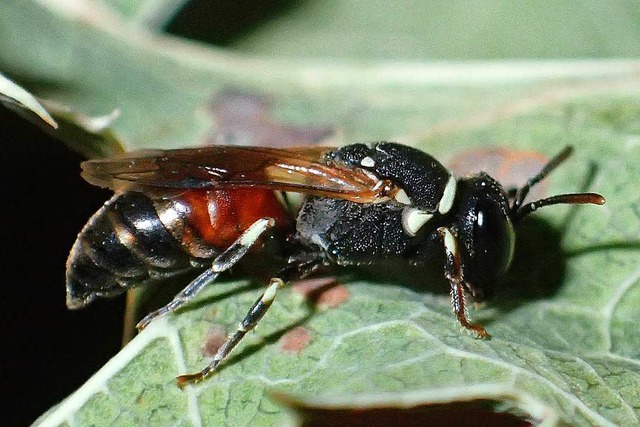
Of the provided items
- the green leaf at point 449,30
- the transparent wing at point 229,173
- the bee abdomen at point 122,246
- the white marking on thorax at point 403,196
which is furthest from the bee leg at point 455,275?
the green leaf at point 449,30

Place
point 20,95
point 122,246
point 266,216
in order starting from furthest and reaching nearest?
point 266,216 → point 122,246 → point 20,95

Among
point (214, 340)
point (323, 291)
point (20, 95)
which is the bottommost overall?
point (323, 291)

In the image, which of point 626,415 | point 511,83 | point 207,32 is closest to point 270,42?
point 207,32

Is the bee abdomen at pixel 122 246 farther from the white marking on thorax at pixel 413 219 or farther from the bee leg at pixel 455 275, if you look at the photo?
the bee leg at pixel 455 275

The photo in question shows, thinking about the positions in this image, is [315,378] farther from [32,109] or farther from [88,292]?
[32,109]

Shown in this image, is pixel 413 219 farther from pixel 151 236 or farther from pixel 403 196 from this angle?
pixel 151 236

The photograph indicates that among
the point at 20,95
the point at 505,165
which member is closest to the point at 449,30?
the point at 505,165
